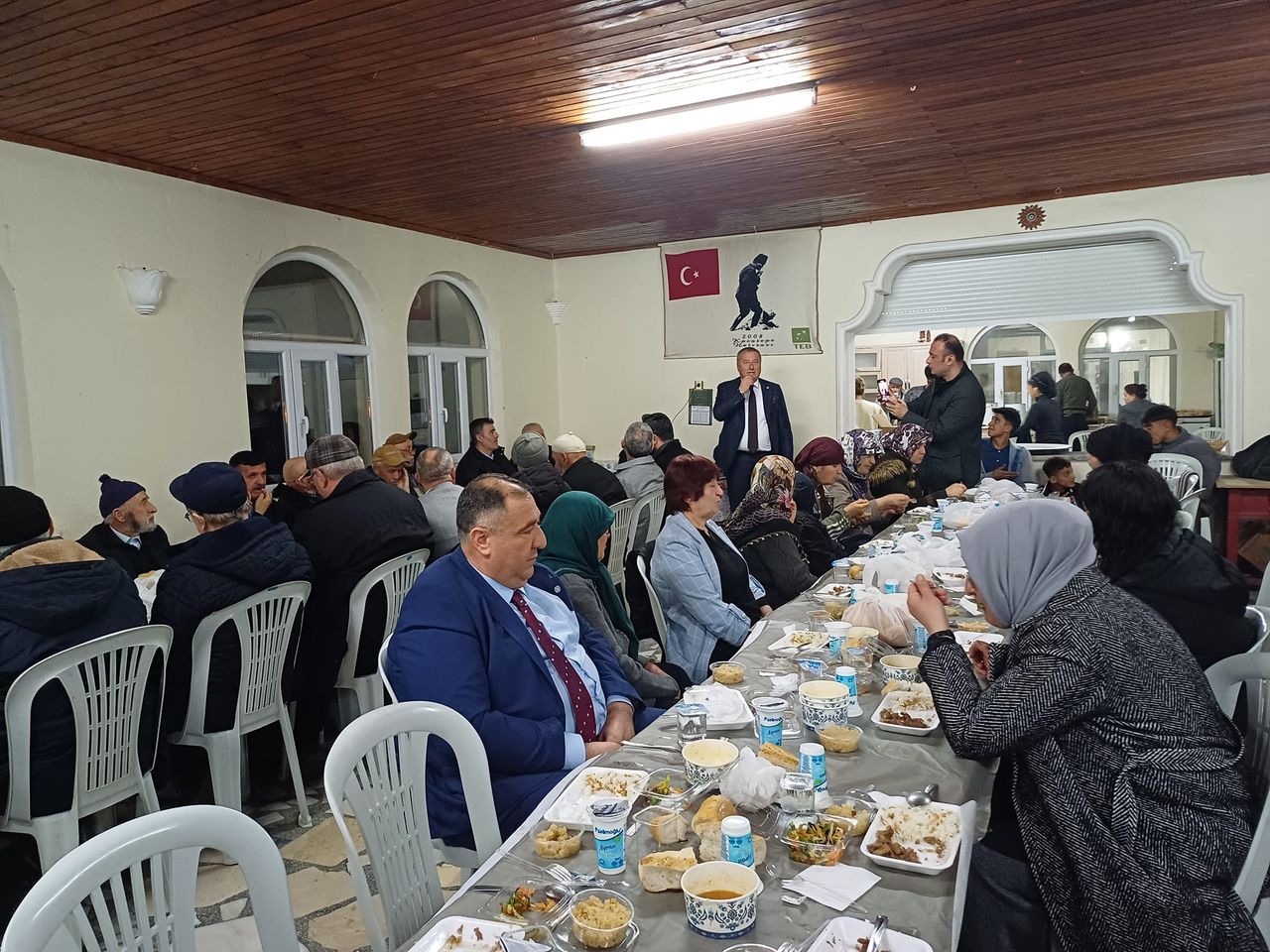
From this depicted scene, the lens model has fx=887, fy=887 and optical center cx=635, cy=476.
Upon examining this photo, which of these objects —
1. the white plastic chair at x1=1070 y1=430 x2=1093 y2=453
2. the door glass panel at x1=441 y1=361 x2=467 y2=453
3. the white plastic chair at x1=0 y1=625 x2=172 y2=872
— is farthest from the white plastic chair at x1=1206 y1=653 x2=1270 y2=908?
the white plastic chair at x1=1070 y1=430 x2=1093 y2=453

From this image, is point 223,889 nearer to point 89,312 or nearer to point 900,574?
point 900,574

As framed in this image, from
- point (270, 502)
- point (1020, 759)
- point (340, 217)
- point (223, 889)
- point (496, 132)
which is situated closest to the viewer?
point (1020, 759)

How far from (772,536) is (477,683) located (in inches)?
81.3

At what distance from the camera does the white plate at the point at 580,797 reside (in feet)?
5.38

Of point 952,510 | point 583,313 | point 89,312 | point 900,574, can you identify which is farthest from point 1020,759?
point 583,313

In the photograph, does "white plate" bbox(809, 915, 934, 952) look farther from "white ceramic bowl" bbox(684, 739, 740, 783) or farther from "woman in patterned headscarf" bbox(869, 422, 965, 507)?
"woman in patterned headscarf" bbox(869, 422, 965, 507)

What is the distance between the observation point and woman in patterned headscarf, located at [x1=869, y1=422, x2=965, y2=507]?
5500mm

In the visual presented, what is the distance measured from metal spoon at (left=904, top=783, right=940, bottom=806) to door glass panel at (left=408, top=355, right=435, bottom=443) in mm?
5844

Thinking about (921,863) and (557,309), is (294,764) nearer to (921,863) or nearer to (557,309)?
(921,863)

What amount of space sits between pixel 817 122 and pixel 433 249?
351cm

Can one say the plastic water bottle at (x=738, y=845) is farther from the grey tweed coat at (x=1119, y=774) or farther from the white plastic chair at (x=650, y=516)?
the white plastic chair at (x=650, y=516)

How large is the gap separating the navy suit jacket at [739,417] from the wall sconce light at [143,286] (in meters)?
4.42

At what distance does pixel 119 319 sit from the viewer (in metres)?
4.68

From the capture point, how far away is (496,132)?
14.8 ft
